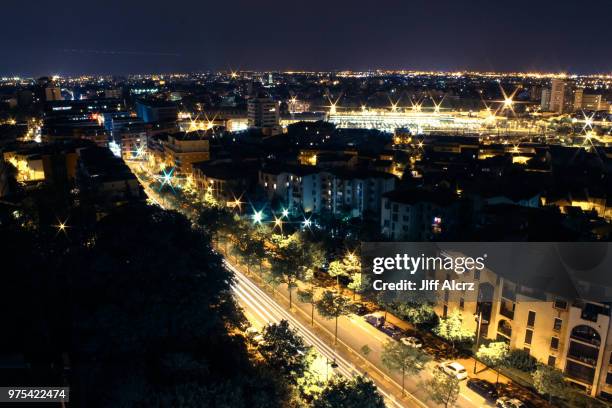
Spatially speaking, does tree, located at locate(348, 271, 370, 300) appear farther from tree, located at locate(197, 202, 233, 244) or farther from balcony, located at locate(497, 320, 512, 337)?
tree, located at locate(197, 202, 233, 244)

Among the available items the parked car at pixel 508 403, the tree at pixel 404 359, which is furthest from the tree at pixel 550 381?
the tree at pixel 404 359

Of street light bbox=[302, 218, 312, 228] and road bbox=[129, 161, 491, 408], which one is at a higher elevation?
street light bbox=[302, 218, 312, 228]

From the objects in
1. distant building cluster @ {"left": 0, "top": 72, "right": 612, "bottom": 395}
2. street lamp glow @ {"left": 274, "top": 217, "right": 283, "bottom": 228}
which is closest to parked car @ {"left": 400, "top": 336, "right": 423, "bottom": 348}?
distant building cluster @ {"left": 0, "top": 72, "right": 612, "bottom": 395}

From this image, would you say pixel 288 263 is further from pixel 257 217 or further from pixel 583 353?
pixel 583 353

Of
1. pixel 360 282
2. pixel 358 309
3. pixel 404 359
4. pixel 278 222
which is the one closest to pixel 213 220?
pixel 278 222

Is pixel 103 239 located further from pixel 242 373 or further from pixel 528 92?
pixel 528 92
